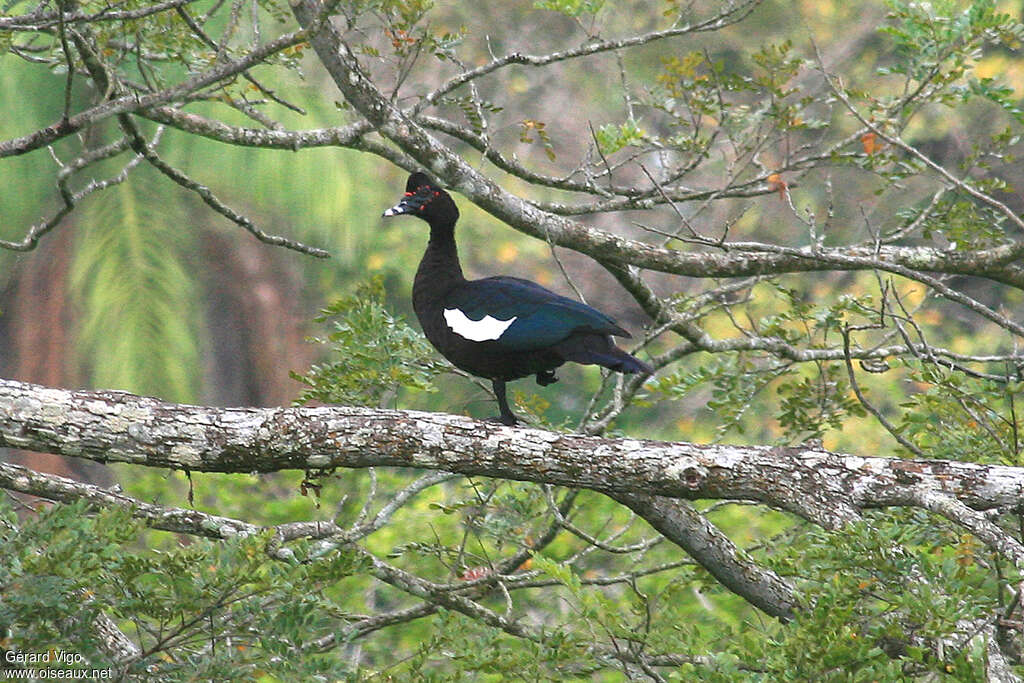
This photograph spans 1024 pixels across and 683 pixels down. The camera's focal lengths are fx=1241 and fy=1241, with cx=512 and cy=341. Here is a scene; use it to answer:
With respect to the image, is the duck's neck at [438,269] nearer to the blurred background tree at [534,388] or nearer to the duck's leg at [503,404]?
Answer: the blurred background tree at [534,388]

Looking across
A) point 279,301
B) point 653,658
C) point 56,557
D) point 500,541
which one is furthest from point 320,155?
point 56,557

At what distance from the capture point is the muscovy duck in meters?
3.96

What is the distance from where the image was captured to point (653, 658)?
3797 mm

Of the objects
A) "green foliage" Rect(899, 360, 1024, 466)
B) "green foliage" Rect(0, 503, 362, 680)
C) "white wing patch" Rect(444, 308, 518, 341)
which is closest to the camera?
"green foliage" Rect(0, 503, 362, 680)

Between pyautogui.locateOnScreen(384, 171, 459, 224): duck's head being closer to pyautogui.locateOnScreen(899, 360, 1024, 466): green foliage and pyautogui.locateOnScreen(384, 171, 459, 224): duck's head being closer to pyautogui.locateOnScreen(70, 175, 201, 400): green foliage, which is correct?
pyautogui.locateOnScreen(899, 360, 1024, 466): green foliage

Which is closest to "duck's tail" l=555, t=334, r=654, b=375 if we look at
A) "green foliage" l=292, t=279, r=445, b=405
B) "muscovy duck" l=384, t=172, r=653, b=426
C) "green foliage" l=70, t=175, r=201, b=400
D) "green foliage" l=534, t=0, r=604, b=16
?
"muscovy duck" l=384, t=172, r=653, b=426

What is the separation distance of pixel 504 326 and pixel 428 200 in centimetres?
86

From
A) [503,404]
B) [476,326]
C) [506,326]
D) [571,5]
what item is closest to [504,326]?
[506,326]

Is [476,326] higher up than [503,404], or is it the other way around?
[476,326]

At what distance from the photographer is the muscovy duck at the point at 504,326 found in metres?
3.96

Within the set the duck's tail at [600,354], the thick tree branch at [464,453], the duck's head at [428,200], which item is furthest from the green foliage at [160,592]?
the duck's head at [428,200]

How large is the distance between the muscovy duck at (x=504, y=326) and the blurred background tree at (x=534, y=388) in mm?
186

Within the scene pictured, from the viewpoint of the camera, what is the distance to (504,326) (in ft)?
13.5

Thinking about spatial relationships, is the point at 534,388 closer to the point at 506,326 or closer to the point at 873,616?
the point at 506,326
